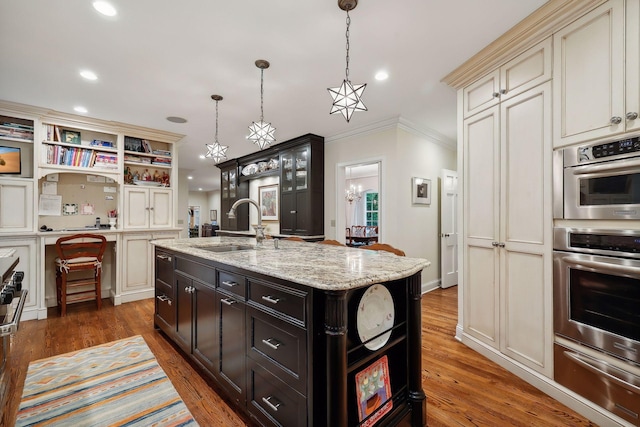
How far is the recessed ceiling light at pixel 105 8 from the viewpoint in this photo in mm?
1851

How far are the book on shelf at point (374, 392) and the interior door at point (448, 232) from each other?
361cm

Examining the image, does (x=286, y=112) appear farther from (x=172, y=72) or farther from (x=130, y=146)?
(x=130, y=146)

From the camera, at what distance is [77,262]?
140 inches

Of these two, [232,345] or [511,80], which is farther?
[511,80]

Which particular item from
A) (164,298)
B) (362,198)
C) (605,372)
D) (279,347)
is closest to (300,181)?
(164,298)

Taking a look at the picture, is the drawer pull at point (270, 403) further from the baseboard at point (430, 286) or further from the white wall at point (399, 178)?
the baseboard at point (430, 286)

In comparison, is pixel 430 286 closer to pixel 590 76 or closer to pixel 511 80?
pixel 511 80

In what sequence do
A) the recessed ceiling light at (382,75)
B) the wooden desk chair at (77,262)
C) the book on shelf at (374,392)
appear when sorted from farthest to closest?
the wooden desk chair at (77,262) → the recessed ceiling light at (382,75) → the book on shelf at (374,392)

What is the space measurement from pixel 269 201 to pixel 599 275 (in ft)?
16.8

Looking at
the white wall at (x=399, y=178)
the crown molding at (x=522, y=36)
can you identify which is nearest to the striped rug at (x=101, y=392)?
the white wall at (x=399, y=178)

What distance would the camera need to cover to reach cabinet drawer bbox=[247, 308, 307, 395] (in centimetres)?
124

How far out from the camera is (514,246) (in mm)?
2154

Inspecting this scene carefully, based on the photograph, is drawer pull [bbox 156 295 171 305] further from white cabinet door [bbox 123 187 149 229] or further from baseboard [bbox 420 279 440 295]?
baseboard [bbox 420 279 440 295]

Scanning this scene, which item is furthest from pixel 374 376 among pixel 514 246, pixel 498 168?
pixel 498 168
